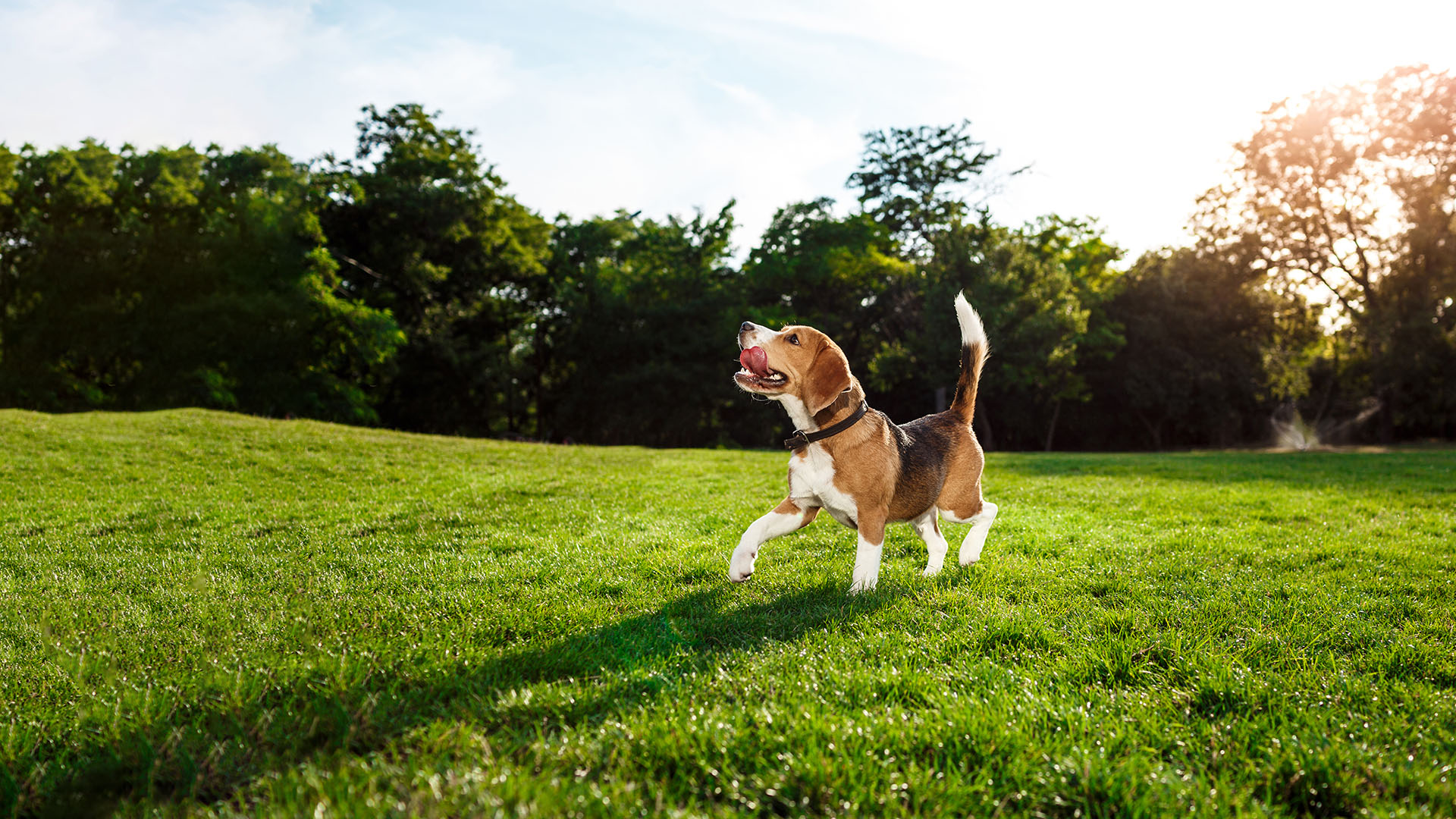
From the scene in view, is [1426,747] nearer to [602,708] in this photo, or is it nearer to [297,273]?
[602,708]

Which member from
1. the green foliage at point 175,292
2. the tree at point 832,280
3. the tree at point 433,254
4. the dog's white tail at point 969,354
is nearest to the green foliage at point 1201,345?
the tree at point 832,280

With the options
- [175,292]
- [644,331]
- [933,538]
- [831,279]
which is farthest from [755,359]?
[175,292]

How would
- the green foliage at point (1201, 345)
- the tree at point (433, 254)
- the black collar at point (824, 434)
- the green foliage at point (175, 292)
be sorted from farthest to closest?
1. the green foliage at point (1201, 345)
2. the tree at point (433, 254)
3. the green foliage at point (175, 292)
4. the black collar at point (824, 434)

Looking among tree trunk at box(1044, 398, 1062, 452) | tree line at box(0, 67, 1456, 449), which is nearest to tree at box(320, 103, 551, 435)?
tree line at box(0, 67, 1456, 449)

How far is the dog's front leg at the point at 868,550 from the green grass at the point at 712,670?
8.2 inches

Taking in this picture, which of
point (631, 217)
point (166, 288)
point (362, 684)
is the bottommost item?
point (362, 684)

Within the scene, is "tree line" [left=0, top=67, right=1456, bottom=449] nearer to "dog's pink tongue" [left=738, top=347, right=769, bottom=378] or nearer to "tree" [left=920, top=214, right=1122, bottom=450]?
"tree" [left=920, top=214, right=1122, bottom=450]

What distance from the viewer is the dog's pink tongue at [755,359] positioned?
461 centimetres

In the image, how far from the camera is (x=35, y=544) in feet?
23.2

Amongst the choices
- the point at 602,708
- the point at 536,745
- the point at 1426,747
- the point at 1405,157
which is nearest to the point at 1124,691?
the point at 1426,747

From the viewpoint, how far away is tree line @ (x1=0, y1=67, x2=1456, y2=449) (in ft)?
99.9

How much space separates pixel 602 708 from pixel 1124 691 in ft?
7.06

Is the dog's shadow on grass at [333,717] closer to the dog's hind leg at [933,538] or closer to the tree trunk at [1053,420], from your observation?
the dog's hind leg at [933,538]

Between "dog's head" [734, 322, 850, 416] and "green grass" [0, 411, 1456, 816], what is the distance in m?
1.26
